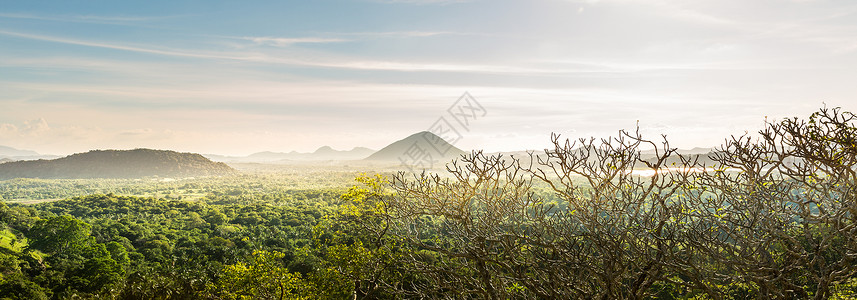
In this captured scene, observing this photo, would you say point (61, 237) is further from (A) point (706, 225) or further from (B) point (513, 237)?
(A) point (706, 225)

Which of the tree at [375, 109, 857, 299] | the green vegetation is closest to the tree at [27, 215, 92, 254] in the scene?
the green vegetation

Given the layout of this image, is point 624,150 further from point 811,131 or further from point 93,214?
point 93,214

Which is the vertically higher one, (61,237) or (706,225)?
(706,225)

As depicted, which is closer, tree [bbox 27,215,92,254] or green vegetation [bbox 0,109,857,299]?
green vegetation [bbox 0,109,857,299]

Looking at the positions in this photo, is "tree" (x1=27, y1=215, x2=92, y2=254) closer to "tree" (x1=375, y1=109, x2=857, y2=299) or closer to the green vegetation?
the green vegetation

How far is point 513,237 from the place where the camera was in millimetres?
6914

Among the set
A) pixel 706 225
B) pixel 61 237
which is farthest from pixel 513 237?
pixel 61 237

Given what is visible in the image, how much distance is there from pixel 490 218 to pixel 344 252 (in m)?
7.24

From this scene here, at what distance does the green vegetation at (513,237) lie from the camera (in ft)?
19.0

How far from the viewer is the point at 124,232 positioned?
179 ft

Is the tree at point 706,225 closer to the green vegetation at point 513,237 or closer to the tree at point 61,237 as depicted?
the green vegetation at point 513,237

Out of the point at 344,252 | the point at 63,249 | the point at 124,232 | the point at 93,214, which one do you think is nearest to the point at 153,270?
the point at 63,249

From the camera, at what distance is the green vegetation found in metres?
5.78

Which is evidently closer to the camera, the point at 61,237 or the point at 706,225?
the point at 706,225
